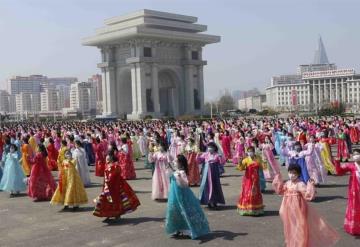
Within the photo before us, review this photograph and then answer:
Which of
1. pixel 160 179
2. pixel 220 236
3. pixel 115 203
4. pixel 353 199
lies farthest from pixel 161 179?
pixel 353 199

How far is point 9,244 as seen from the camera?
26.0ft

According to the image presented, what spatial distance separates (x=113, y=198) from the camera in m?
8.77

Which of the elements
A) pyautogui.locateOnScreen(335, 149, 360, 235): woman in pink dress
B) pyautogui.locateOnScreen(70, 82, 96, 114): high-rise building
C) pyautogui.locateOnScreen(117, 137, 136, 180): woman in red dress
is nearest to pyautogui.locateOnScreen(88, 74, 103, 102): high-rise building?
pyautogui.locateOnScreen(70, 82, 96, 114): high-rise building

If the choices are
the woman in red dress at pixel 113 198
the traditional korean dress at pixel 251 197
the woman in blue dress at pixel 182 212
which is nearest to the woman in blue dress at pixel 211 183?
the traditional korean dress at pixel 251 197

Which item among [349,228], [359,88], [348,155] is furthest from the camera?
[359,88]

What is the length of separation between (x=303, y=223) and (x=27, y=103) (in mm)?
178043

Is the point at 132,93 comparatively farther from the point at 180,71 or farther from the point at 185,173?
the point at 185,173

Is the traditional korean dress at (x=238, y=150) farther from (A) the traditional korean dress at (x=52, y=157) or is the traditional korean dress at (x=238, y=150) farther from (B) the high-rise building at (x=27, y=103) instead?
(B) the high-rise building at (x=27, y=103)

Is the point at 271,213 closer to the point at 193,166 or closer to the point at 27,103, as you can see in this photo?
the point at 193,166

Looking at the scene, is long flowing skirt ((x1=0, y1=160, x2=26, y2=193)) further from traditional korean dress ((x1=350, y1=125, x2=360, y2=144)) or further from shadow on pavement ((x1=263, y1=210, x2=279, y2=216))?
traditional korean dress ((x1=350, y1=125, x2=360, y2=144))

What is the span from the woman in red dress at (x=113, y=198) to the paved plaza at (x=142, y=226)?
0.78 feet

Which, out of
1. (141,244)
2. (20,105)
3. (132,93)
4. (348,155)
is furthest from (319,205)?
(20,105)

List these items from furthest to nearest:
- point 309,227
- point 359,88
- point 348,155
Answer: point 359,88, point 348,155, point 309,227

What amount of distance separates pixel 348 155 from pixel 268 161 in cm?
676
